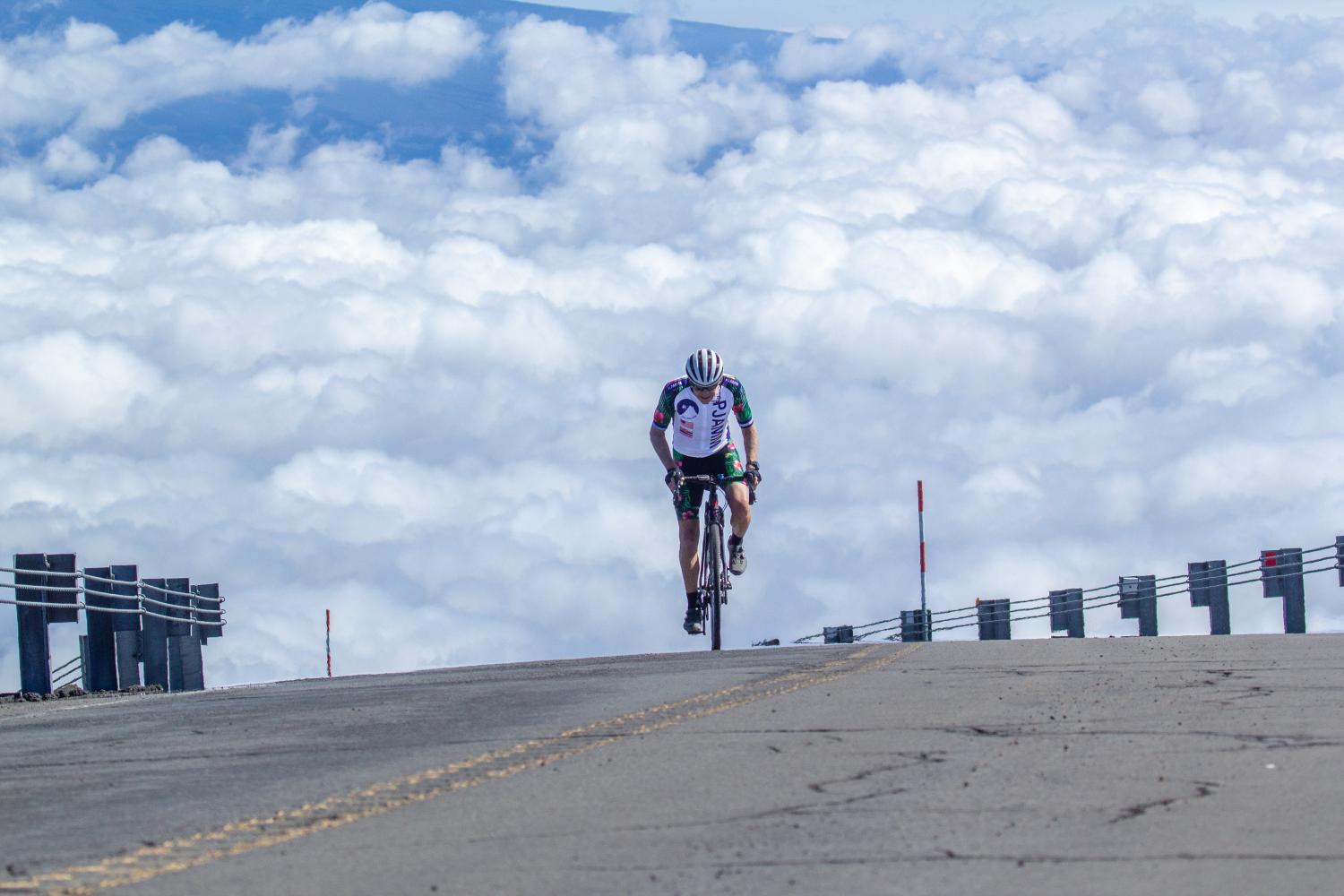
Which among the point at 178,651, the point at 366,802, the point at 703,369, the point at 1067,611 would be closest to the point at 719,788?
the point at 366,802

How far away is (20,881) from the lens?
235 inches

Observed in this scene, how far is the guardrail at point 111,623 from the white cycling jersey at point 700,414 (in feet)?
17.6

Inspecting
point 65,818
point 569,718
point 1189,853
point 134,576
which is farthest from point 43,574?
point 1189,853

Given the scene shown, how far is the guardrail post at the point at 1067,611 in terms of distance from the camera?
31922mm

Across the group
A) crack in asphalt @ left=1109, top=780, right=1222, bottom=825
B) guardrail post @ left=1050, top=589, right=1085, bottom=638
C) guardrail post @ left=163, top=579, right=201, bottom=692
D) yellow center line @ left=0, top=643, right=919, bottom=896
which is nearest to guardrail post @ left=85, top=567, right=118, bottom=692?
guardrail post @ left=163, top=579, right=201, bottom=692

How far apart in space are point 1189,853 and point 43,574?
13085 mm

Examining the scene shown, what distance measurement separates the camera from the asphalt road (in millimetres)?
5871

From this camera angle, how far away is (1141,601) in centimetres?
3164

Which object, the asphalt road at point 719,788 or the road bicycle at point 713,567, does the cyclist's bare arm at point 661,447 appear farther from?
the asphalt road at point 719,788

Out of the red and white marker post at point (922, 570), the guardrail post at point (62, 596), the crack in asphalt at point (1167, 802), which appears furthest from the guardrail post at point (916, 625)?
the crack in asphalt at point (1167, 802)

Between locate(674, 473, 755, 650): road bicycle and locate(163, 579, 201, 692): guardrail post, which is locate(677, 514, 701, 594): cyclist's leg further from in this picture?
locate(163, 579, 201, 692): guardrail post

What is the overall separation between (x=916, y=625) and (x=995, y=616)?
5.95ft

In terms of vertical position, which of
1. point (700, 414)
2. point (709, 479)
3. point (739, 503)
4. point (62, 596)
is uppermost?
point (700, 414)

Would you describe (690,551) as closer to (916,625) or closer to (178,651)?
(178,651)
